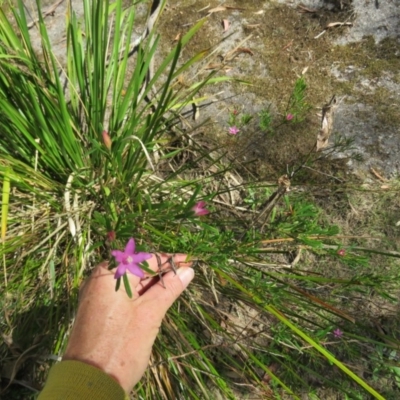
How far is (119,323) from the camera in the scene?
3.87ft

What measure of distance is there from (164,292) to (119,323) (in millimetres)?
138

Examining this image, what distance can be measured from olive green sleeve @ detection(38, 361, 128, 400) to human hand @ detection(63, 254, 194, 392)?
0.16ft

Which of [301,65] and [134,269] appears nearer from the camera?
[134,269]

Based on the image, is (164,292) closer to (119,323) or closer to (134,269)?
(119,323)

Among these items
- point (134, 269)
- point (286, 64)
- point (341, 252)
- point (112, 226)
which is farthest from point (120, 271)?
point (286, 64)

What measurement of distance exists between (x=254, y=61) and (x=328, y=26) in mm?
428

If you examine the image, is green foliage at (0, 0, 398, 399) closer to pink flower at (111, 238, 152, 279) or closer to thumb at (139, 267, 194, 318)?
thumb at (139, 267, 194, 318)

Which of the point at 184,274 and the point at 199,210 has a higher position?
the point at 199,210

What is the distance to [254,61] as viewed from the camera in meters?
2.30

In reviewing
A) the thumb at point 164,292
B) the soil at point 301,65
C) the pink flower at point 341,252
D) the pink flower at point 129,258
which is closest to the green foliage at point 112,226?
the pink flower at point 341,252

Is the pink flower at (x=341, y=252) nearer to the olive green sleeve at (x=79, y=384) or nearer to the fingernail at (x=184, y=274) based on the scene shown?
the fingernail at (x=184, y=274)

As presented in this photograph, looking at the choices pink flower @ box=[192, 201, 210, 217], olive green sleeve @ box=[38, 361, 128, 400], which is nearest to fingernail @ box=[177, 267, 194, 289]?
pink flower @ box=[192, 201, 210, 217]

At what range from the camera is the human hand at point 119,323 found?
3.76ft

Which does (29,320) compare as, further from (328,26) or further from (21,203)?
(328,26)
